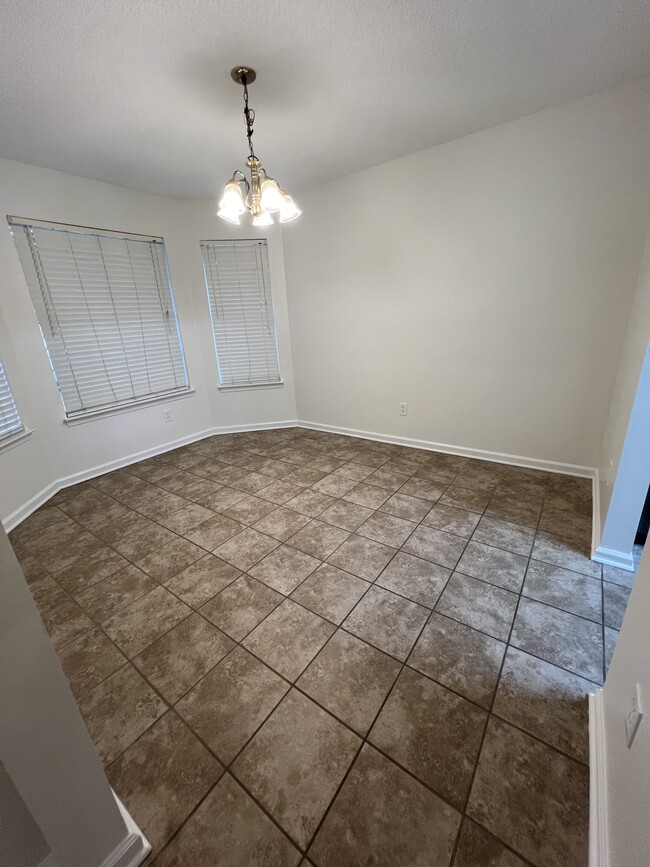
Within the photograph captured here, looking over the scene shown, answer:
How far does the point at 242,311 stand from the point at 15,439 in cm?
244

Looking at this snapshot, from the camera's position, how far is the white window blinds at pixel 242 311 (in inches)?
150

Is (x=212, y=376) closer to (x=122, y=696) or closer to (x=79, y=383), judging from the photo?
(x=79, y=383)

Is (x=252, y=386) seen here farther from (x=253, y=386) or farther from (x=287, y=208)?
(x=287, y=208)

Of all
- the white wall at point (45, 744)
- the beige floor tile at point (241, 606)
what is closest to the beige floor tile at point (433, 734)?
the beige floor tile at point (241, 606)

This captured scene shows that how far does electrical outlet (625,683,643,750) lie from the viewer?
0.84 meters

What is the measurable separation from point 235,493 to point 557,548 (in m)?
2.32

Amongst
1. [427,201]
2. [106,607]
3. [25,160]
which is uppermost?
[25,160]

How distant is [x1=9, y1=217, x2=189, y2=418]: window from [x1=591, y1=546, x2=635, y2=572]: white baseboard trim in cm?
397

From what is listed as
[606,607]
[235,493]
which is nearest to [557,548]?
[606,607]

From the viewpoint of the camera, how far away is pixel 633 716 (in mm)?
866

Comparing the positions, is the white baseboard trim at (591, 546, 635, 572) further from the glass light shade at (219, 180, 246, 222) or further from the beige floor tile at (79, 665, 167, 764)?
the glass light shade at (219, 180, 246, 222)

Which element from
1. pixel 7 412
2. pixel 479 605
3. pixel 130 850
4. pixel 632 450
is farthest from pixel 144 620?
pixel 632 450

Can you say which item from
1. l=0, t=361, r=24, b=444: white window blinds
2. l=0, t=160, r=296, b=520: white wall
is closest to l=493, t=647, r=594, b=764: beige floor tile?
l=0, t=160, r=296, b=520: white wall

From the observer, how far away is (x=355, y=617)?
166cm
